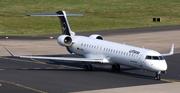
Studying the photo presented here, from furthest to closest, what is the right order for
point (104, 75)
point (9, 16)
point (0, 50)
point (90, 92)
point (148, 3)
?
point (148, 3) → point (9, 16) → point (0, 50) → point (104, 75) → point (90, 92)

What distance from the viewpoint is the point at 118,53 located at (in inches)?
1646

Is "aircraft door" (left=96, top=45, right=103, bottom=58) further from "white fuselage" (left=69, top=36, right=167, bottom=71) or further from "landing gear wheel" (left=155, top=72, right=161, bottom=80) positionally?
"landing gear wheel" (left=155, top=72, right=161, bottom=80)

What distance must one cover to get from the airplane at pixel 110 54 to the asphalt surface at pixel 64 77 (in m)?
0.92

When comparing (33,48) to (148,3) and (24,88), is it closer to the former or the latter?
(24,88)

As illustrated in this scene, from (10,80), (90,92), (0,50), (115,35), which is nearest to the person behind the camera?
(90,92)

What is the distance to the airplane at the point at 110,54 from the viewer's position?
129 feet

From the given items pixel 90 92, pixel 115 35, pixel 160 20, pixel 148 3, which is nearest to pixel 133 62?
pixel 90 92

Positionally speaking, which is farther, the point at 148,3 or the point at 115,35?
the point at 148,3

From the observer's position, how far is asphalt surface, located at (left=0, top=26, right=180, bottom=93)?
3647cm

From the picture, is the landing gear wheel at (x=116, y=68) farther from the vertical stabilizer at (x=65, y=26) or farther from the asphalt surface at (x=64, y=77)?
the vertical stabilizer at (x=65, y=26)

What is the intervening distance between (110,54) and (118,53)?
95 cm

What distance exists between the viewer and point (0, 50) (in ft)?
187

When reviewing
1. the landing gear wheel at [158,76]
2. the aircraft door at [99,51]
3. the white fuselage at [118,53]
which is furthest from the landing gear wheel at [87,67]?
the landing gear wheel at [158,76]

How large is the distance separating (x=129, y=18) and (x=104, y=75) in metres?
52.3
